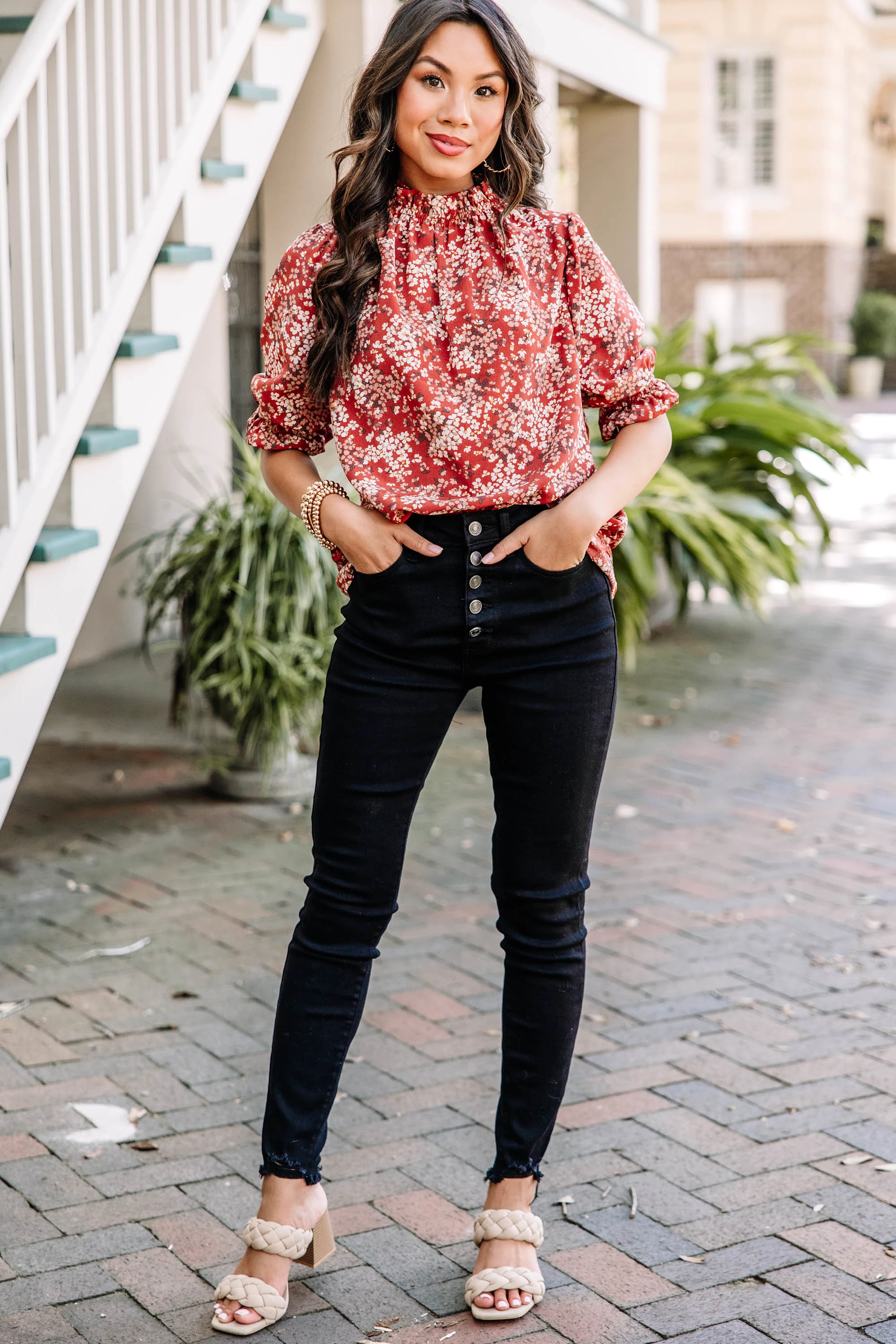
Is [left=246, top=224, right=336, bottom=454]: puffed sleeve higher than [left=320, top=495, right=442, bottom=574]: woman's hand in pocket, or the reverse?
[left=246, top=224, right=336, bottom=454]: puffed sleeve

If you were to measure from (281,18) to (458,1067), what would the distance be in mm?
3226

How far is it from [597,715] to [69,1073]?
1505 millimetres

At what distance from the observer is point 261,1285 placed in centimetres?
224

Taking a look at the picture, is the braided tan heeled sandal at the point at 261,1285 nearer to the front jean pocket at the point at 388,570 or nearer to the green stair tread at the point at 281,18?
the front jean pocket at the point at 388,570

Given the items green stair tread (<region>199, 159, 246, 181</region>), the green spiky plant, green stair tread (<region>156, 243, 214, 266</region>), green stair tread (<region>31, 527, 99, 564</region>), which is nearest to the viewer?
green stair tread (<region>31, 527, 99, 564</region>)

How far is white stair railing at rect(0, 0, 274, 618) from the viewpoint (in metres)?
3.58

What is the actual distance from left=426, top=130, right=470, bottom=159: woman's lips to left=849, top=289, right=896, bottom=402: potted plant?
2331 cm

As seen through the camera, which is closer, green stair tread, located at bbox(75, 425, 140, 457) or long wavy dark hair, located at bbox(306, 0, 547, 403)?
long wavy dark hair, located at bbox(306, 0, 547, 403)

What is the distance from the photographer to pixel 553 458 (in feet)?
7.02

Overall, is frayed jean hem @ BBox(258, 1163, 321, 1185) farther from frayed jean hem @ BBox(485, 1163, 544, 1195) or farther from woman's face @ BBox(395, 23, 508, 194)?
woman's face @ BBox(395, 23, 508, 194)

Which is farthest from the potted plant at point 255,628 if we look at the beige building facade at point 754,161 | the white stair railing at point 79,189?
the beige building facade at point 754,161

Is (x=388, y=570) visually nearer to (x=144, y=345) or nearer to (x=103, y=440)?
(x=103, y=440)

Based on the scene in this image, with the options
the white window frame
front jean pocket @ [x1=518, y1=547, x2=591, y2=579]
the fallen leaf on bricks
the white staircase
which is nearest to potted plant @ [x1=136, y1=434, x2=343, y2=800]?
the white staircase

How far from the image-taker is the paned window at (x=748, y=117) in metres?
23.1
